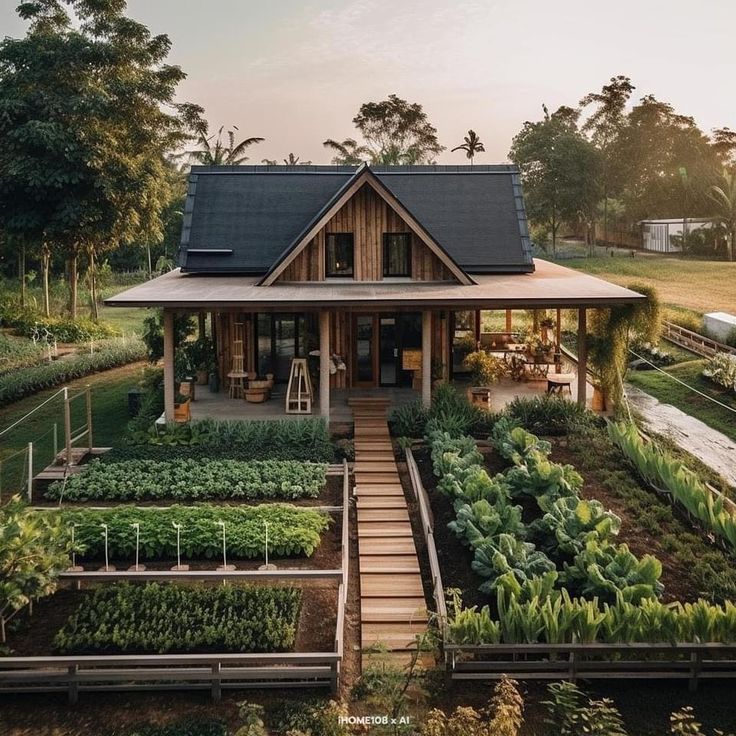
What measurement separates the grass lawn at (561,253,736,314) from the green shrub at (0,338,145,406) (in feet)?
71.5

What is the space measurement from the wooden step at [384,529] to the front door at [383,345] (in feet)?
26.0

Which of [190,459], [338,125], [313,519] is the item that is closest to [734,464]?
[313,519]

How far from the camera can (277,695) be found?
847cm

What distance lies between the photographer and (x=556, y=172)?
58.1 m

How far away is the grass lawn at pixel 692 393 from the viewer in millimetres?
19359

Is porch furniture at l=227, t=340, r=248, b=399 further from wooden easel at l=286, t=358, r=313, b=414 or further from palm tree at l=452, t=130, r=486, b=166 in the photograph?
palm tree at l=452, t=130, r=486, b=166

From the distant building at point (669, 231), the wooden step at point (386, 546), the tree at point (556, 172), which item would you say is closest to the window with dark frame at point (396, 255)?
the wooden step at point (386, 546)

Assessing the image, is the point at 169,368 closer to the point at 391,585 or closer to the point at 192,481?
the point at 192,481

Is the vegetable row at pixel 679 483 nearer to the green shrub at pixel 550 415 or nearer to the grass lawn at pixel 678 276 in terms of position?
the green shrub at pixel 550 415

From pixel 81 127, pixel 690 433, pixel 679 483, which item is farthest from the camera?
pixel 81 127

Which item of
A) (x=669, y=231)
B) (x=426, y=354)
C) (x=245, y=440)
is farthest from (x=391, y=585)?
(x=669, y=231)

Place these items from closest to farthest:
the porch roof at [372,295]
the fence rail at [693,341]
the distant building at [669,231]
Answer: the porch roof at [372,295] → the fence rail at [693,341] → the distant building at [669,231]

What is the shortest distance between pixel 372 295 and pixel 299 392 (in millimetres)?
2793

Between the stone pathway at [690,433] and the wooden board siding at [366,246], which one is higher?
the wooden board siding at [366,246]
